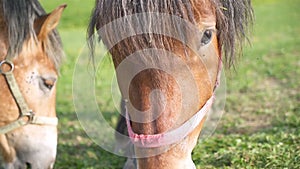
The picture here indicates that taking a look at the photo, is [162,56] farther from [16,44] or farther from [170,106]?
[16,44]

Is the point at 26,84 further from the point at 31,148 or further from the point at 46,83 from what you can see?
the point at 31,148

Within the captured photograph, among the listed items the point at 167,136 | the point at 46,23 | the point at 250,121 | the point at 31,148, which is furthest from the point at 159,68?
the point at 250,121

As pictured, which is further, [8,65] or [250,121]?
[250,121]

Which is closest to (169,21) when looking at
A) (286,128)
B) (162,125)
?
(162,125)

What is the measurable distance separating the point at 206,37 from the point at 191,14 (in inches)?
8.6

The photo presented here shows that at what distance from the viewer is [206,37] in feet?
10.2

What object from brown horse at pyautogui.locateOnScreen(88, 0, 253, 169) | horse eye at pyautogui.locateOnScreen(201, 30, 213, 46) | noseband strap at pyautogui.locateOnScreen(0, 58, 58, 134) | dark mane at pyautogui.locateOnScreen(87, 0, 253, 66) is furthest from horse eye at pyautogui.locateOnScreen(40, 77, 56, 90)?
horse eye at pyautogui.locateOnScreen(201, 30, 213, 46)

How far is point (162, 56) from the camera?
9.32 feet

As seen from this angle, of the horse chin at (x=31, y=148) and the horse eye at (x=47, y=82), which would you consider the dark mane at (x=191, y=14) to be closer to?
the horse eye at (x=47, y=82)

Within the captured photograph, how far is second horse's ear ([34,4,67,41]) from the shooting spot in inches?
182

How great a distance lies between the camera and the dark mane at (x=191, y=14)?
2.87m

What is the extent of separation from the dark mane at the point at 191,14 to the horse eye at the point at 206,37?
0.15 meters

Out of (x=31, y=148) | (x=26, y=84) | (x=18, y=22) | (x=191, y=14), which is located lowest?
(x=31, y=148)

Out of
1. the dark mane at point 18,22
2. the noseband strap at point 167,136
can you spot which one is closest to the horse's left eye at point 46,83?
the dark mane at point 18,22
